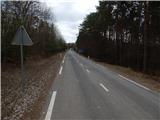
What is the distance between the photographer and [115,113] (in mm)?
11562

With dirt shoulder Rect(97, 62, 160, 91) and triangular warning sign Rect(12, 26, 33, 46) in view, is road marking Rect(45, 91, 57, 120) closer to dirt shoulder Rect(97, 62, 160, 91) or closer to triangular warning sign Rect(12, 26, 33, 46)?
triangular warning sign Rect(12, 26, 33, 46)

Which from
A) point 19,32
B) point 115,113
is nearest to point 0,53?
point 19,32

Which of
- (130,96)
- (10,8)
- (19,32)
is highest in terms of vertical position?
(10,8)

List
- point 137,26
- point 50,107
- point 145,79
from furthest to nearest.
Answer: point 137,26, point 145,79, point 50,107

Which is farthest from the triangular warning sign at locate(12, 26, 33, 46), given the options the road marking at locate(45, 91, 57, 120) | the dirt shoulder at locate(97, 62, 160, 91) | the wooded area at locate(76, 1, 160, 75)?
the wooded area at locate(76, 1, 160, 75)

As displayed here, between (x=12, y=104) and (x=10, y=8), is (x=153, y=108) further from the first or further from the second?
(x=10, y=8)

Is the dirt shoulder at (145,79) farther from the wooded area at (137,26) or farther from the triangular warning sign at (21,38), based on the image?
the wooded area at (137,26)

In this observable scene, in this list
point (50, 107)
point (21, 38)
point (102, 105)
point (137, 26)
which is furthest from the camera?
point (137, 26)

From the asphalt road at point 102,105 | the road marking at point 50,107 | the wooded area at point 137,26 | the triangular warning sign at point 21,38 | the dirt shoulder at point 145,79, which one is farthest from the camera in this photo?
the wooded area at point 137,26

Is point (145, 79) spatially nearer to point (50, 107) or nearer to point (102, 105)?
point (102, 105)

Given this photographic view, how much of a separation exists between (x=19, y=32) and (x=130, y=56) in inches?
1691

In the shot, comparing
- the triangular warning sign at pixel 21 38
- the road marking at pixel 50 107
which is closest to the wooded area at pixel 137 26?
the road marking at pixel 50 107

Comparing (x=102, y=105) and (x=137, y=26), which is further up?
(x=137, y=26)

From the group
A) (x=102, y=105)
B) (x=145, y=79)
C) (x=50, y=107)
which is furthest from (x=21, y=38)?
(x=145, y=79)
